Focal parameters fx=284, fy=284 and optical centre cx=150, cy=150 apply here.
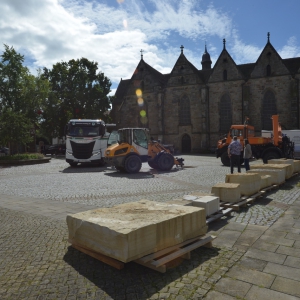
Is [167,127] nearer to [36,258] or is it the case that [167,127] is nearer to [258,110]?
[258,110]

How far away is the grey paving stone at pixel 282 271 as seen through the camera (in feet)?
11.0

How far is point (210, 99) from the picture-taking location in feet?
121

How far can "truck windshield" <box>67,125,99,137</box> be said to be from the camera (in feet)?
59.7

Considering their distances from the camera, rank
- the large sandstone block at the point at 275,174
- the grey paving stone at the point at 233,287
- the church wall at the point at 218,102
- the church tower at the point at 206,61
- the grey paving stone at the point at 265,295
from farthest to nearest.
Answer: the church tower at the point at 206,61
the church wall at the point at 218,102
the large sandstone block at the point at 275,174
the grey paving stone at the point at 233,287
the grey paving stone at the point at 265,295

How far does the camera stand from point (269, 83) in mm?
33781

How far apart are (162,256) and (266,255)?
1.48m

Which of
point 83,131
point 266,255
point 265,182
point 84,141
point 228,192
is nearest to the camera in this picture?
point 266,255

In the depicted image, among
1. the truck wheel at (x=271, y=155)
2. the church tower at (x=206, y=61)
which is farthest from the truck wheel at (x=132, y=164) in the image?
the church tower at (x=206, y=61)

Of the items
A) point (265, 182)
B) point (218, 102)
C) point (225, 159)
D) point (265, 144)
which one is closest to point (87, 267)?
point (265, 182)

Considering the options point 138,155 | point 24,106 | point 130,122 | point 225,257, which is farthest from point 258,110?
point 225,257

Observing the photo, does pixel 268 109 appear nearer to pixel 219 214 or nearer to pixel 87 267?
pixel 219 214

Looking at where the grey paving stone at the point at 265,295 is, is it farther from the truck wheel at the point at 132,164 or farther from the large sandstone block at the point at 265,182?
the truck wheel at the point at 132,164

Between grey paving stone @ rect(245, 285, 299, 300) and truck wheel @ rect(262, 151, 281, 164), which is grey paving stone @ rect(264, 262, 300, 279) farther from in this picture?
truck wheel @ rect(262, 151, 281, 164)

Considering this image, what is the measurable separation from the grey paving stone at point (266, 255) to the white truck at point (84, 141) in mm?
15026
